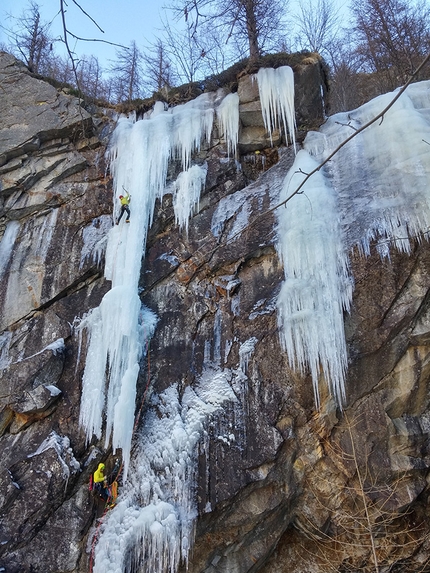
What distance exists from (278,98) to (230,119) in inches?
35.8

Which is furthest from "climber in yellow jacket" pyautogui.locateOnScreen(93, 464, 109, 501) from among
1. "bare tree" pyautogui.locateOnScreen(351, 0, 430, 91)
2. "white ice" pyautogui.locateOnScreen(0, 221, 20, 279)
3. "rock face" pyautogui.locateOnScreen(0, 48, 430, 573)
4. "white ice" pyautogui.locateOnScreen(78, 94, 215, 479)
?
"bare tree" pyautogui.locateOnScreen(351, 0, 430, 91)

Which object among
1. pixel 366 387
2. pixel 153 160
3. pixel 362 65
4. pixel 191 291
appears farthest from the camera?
pixel 362 65

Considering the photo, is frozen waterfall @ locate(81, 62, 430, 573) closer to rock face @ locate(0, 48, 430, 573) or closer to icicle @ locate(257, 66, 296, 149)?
rock face @ locate(0, 48, 430, 573)

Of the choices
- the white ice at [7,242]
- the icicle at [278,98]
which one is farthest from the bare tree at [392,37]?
the white ice at [7,242]

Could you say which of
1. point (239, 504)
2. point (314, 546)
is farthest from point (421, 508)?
point (239, 504)

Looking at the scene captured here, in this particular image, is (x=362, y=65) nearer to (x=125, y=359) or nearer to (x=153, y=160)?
(x=153, y=160)

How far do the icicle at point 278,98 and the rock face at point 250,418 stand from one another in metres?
1.11

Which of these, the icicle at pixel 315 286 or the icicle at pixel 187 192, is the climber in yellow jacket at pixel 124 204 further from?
the icicle at pixel 315 286

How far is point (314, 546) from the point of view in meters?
5.98

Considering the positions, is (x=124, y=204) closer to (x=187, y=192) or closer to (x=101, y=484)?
(x=187, y=192)

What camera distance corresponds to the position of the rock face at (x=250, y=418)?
17.8ft

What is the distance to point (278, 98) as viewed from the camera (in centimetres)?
816

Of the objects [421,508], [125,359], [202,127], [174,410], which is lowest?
[421,508]

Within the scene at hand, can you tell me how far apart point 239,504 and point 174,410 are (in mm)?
1393
